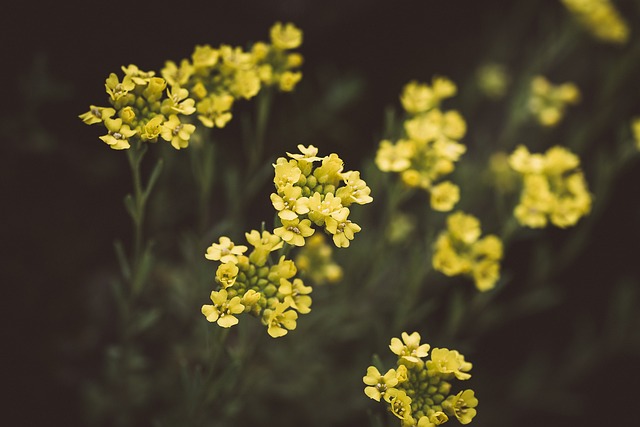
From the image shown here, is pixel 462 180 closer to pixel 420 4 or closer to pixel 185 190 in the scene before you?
pixel 420 4

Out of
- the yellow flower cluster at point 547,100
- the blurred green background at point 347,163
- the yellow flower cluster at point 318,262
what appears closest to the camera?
the yellow flower cluster at point 318,262

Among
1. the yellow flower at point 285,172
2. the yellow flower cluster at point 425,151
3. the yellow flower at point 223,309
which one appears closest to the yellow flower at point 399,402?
the yellow flower at point 223,309

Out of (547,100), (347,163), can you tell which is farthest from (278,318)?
(547,100)

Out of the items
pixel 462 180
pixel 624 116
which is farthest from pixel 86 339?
pixel 624 116

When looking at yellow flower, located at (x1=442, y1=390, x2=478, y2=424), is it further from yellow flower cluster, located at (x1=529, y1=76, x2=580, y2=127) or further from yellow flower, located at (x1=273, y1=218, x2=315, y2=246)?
yellow flower cluster, located at (x1=529, y1=76, x2=580, y2=127)

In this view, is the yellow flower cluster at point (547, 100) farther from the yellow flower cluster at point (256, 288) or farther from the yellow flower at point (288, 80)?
the yellow flower cluster at point (256, 288)

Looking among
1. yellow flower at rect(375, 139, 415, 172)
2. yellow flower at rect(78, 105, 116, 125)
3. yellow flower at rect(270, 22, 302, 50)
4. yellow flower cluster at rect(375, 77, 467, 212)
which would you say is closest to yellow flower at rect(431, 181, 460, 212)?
yellow flower cluster at rect(375, 77, 467, 212)

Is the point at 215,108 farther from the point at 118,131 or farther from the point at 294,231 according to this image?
the point at 294,231
